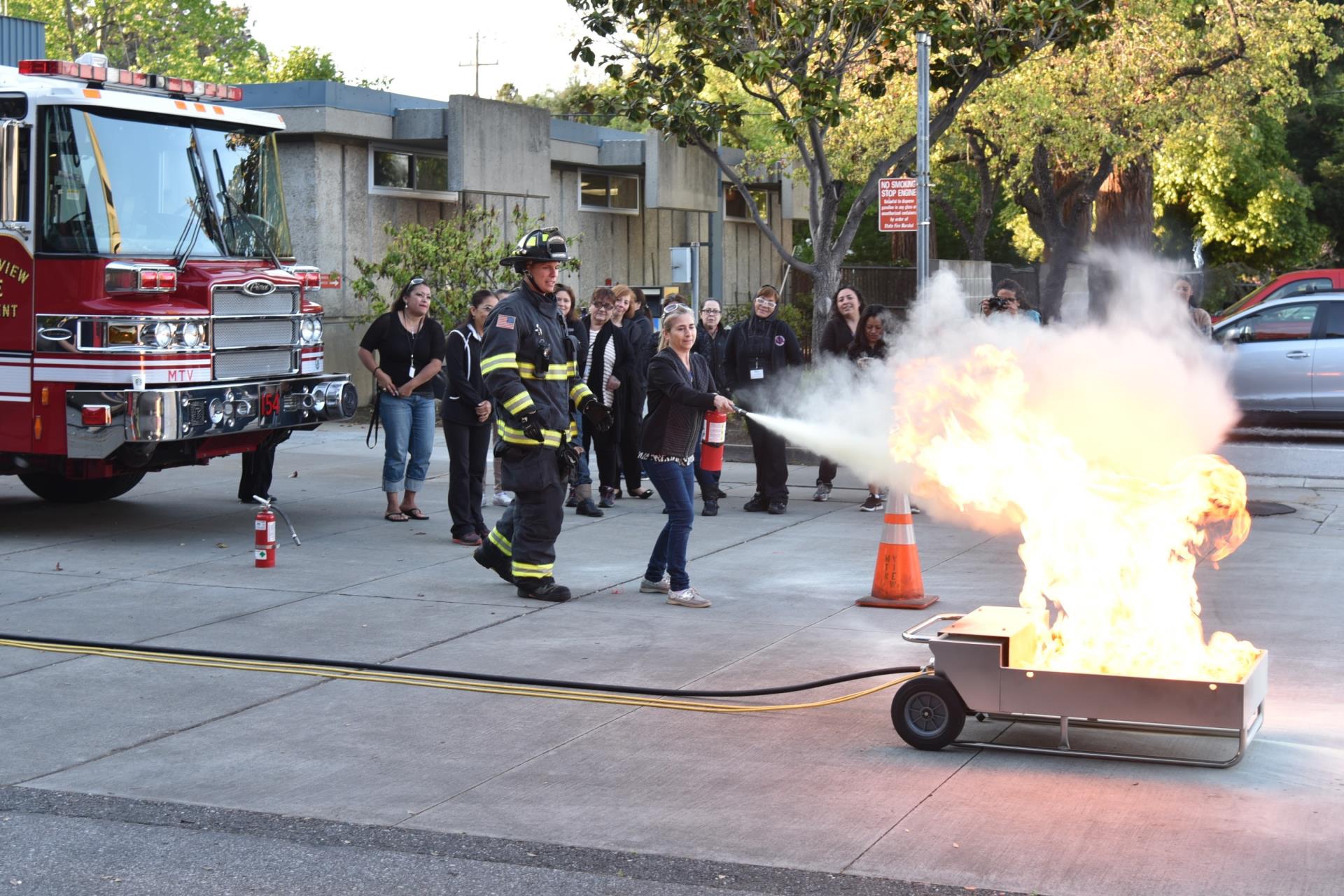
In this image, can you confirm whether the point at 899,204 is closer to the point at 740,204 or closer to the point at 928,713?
the point at 928,713

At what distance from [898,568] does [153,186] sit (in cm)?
610

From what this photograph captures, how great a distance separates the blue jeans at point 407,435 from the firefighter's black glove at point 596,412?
8.60 ft

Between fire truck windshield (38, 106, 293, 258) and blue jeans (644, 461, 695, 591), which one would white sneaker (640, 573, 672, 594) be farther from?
fire truck windshield (38, 106, 293, 258)

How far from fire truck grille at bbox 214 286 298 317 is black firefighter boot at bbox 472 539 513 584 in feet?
10.2

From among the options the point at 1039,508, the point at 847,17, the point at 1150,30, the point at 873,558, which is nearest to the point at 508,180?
the point at 847,17

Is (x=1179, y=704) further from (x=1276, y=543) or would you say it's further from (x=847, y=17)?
(x=847, y=17)

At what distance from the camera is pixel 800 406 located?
38.9 ft

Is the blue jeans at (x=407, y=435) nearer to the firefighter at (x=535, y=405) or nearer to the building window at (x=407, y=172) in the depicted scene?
the firefighter at (x=535, y=405)

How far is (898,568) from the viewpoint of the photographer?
8953mm

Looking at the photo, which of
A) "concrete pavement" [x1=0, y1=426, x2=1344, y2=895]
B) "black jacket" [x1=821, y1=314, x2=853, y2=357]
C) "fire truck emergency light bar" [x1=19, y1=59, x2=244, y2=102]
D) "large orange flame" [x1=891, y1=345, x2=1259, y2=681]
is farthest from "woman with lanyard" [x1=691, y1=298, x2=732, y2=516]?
"large orange flame" [x1=891, y1=345, x2=1259, y2=681]

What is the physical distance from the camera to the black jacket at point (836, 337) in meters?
13.0

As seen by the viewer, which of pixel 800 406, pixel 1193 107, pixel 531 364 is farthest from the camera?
pixel 1193 107

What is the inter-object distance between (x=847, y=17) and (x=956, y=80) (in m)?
1.69

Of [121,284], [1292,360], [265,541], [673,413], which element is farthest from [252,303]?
[1292,360]
